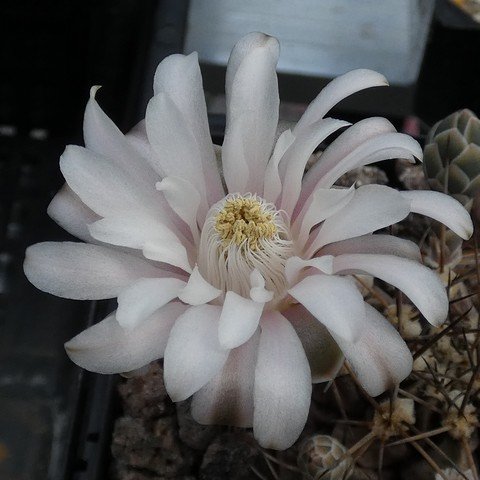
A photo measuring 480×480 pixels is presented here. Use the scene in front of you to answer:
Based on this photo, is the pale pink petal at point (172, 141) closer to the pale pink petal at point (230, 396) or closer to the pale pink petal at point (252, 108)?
the pale pink petal at point (252, 108)

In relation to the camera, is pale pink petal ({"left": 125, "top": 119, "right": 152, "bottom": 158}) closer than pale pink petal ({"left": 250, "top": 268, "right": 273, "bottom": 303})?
No

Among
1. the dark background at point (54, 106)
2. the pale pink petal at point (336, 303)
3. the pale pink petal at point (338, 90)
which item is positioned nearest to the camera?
the pale pink petal at point (336, 303)

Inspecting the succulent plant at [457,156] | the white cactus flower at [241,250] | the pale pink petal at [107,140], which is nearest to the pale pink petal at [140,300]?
the white cactus flower at [241,250]

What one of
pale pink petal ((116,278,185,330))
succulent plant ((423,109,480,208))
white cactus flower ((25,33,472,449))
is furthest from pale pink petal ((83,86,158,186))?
succulent plant ((423,109,480,208))

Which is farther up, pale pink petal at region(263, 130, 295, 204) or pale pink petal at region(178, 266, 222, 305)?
pale pink petal at region(263, 130, 295, 204)

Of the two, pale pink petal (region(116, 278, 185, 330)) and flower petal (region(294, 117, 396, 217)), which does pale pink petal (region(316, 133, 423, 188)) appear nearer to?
flower petal (region(294, 117, 396, 217))

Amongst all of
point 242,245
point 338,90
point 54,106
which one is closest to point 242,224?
point 242,245

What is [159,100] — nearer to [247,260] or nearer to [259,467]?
[247,260]
